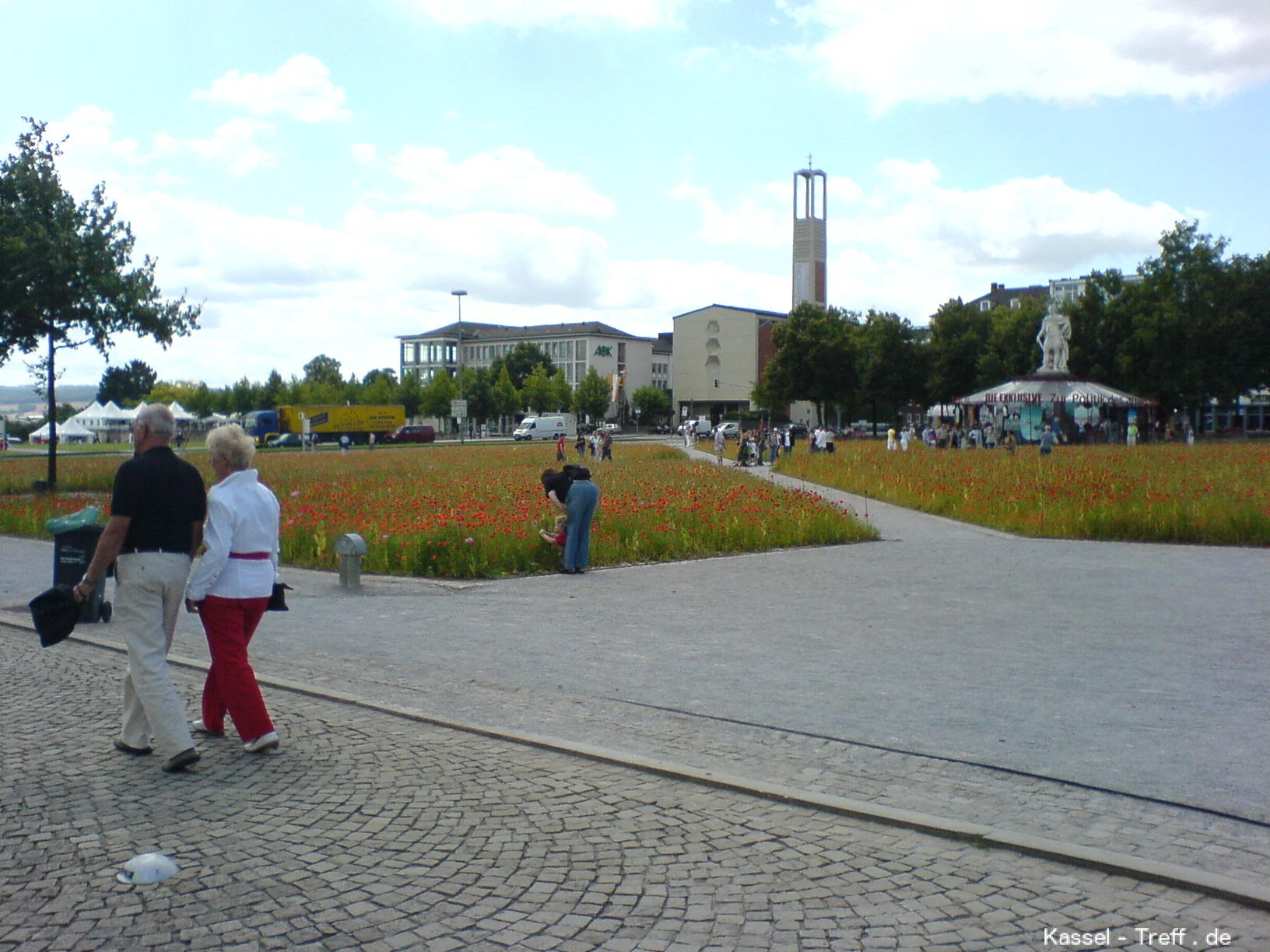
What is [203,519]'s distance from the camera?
21.6 ft

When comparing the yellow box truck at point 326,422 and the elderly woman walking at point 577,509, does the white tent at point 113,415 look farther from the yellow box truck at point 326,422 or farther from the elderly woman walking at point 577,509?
the elderly woman walking at point 577,509

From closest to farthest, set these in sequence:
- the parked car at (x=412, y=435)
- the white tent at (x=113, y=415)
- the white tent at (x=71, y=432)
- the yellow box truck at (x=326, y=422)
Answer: the white tent at (x=113, y=415) → the parked car at (x=412, y=435) → the yellow box truck at (x=326, y=422) → the white tent at (x=71, y=432)

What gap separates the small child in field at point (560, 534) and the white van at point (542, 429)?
266ft

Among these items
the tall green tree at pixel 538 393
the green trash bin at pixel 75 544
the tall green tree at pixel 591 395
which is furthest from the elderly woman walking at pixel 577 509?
the tall green tree at pixel 591 395

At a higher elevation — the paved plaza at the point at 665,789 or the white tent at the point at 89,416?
the white tent at the point at 89,416

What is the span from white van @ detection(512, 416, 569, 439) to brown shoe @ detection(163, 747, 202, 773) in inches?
3563

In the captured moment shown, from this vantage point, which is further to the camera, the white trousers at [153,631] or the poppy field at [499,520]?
the poppy field at [499,520]

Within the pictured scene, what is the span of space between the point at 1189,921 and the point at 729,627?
6.85m

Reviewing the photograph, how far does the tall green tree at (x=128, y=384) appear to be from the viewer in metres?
140

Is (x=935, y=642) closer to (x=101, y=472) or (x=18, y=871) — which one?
(x=18, y=871)

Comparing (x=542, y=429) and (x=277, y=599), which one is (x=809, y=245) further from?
(x=277, y=599)

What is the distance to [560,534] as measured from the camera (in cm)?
1545

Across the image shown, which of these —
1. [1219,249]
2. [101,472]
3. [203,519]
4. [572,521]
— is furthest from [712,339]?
[203,519]

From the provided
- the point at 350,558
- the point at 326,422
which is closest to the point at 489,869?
the point at 350,558
